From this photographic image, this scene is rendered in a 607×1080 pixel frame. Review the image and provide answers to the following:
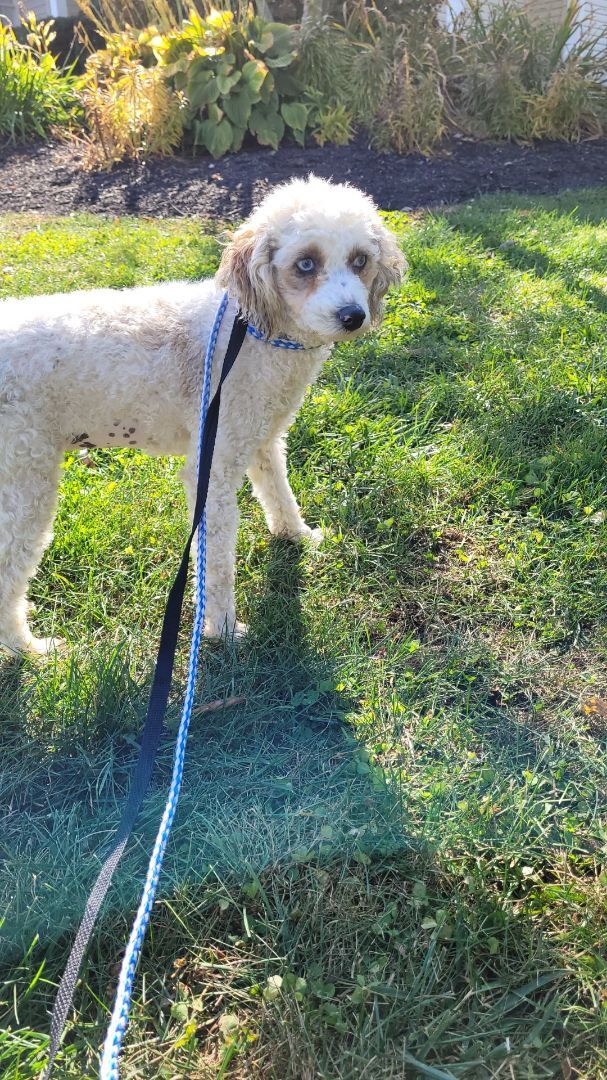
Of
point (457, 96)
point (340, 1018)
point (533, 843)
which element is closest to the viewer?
point (340, 1018)

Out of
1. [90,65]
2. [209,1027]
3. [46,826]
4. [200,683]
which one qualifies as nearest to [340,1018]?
[209,1027]

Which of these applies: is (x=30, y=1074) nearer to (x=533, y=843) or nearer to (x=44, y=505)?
(x=533, y=843)

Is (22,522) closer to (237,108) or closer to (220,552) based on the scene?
(220,552)

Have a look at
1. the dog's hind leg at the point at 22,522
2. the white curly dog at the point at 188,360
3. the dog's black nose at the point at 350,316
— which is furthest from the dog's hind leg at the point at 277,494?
the dog's hind leg at the point at 22,522

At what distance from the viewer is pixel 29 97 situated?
8.48 meters

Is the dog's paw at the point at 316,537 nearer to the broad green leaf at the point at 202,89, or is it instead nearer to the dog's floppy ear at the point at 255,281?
the dog's floppy ear at the point at 255,281

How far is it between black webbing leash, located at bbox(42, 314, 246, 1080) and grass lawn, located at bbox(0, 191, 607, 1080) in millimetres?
320

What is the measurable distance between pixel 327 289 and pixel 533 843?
Result: 2028mm

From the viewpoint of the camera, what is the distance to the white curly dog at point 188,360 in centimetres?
257

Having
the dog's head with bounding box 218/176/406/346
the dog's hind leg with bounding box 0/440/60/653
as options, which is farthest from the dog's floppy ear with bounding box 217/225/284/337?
the dog's hind leg with bounding box 0/440/60/653

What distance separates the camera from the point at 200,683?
104 inches

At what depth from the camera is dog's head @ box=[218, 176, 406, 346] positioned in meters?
2.56

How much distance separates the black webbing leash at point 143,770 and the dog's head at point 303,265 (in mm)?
258

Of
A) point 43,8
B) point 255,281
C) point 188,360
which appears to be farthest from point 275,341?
point 43,8
